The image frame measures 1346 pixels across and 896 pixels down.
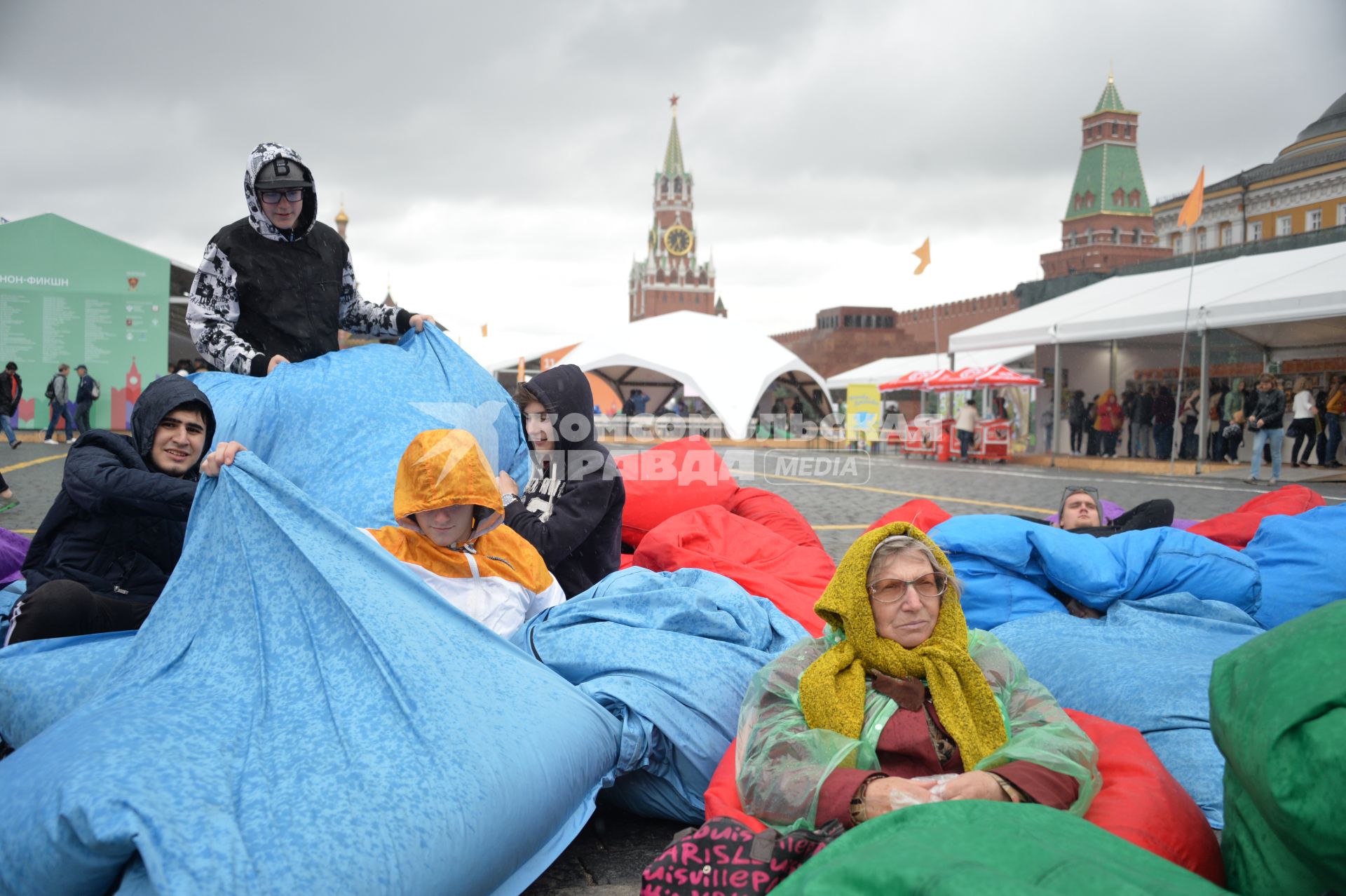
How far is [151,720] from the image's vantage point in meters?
1.77

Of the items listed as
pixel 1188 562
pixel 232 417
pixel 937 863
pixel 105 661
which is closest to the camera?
pixel 937 863

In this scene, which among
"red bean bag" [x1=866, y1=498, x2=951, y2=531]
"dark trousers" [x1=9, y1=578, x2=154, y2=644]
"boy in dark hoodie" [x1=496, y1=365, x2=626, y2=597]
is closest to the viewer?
"dark trousers" [x1=9, y1=578, x2=154, y2=644]

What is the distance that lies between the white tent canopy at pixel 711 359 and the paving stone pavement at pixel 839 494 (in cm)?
767

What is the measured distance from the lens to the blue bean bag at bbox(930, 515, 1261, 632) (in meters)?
3.43

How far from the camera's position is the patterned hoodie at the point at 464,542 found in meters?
2.54

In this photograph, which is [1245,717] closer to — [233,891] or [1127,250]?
[233,891]

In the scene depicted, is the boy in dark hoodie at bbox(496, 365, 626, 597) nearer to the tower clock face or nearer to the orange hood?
the orange hood

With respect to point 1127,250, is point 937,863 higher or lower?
lower

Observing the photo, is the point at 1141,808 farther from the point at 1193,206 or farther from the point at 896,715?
the point at 1193,206

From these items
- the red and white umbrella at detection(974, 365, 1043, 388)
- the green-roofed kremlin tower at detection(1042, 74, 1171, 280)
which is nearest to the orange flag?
the red and white umbrella at detection(974, 365, 1043, 388)

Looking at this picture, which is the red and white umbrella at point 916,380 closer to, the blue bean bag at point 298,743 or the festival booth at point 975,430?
the festival booth at point 975,430

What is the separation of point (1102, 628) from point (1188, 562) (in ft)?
1.55

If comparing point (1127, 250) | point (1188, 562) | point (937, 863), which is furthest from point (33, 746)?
point (1127, 250)

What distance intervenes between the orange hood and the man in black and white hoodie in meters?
1.09
